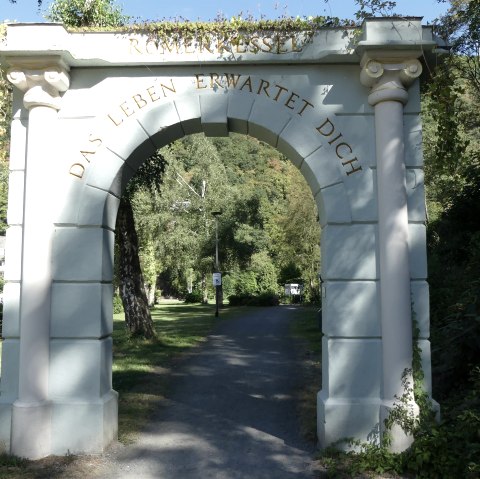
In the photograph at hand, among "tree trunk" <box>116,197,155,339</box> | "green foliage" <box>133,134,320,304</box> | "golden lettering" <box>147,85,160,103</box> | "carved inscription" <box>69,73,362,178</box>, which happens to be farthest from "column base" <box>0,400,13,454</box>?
"green foliage" <box>133,134,320,304</box>

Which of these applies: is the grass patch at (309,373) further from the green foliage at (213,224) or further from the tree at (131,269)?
the green foliage at (213,224)

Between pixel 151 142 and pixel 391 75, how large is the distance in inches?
116

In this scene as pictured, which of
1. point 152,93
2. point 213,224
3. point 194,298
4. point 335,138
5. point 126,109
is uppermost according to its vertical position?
point 213,224

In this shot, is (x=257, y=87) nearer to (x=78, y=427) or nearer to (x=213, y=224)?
(x=78, y=427)

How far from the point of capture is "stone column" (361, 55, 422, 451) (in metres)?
5.60

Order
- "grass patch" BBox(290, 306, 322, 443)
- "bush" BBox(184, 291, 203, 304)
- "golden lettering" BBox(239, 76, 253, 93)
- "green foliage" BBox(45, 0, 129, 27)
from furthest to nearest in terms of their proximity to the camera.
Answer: "bush" BBox(184, 291, 203, 304), "green foliage" BBox(45, 0, 129, 27), "grass patch" BBox(290, 306, 322, 443), "golden lettering" BBox(239, 76, 253, 93)

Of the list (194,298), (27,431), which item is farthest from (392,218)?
(194,298)

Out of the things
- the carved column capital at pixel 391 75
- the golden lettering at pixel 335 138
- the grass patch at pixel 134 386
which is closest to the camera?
the grass patch at pixel 134 386

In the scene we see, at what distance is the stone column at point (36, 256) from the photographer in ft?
18.3

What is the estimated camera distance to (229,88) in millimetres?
6203

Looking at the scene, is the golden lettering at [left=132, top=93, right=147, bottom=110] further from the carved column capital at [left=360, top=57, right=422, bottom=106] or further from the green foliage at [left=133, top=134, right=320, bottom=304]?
the green foliage at [left=133, top=134, right=320, bottom=304]

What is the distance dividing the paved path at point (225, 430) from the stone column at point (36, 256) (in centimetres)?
102

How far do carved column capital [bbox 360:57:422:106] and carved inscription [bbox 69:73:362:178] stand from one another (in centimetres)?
65

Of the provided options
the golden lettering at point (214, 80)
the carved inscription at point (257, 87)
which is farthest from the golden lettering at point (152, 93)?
the golden lettering at point (214, 80)
